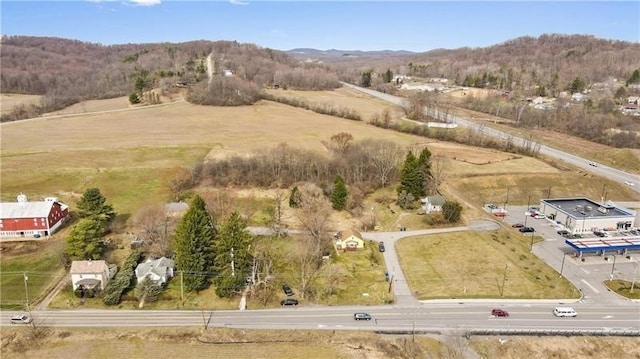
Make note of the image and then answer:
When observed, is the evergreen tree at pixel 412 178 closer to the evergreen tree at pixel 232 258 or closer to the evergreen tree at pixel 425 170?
the evergreen tree at pixel 425 170

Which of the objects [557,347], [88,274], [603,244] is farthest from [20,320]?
[603,244]

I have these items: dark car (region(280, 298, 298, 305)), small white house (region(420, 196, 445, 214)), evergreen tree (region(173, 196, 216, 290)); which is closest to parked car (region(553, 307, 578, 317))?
dark car (region(280, 298, 298, 305))

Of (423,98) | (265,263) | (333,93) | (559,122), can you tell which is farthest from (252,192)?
(333,93)

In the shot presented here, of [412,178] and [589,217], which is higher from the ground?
[412,178]

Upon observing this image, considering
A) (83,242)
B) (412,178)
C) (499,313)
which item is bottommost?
(499,313)

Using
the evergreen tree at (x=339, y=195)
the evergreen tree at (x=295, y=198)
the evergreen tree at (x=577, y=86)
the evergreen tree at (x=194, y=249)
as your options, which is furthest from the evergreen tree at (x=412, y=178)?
the evergreen tree at (x=577, y=86)

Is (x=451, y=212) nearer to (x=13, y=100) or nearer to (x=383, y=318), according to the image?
(x=383, y=318)
